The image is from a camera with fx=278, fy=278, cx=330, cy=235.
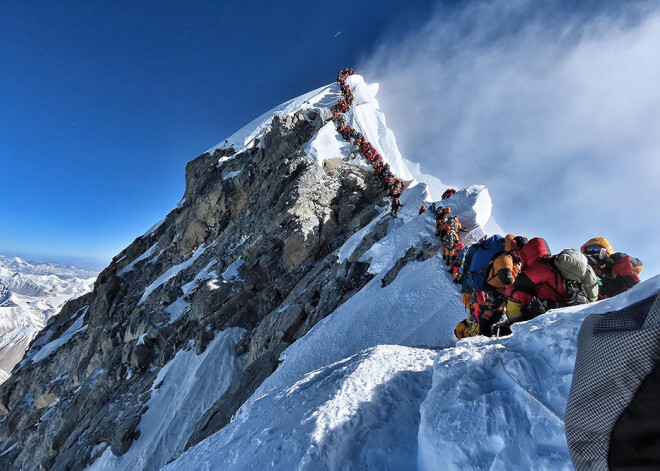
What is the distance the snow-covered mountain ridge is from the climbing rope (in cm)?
93

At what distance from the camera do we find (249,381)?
12336 mm

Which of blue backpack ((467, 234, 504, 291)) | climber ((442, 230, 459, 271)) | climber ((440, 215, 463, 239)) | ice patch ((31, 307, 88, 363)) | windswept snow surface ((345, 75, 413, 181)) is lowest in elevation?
ice patch ((31, 307, 88, 363))

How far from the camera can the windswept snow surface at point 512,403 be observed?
8.14 ft

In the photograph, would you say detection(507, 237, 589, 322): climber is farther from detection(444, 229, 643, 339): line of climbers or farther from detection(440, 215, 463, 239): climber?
detection(440, 215, 463, 239): climber

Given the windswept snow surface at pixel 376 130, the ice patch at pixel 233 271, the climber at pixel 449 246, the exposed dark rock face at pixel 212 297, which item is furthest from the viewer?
the windswept snow surface at pixel 376 130

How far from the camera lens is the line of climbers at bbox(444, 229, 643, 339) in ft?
15.6

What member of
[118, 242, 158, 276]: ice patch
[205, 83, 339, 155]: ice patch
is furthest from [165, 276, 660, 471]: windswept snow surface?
[118, 242, 158, 276]: ice patch

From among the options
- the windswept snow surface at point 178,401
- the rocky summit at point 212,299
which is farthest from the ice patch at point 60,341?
the windswept snow surface at point 178,401

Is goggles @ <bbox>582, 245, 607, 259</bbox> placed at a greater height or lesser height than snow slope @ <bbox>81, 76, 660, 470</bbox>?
greater

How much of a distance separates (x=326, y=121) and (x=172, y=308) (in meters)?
25.7

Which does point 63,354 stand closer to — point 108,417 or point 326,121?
point 108,417

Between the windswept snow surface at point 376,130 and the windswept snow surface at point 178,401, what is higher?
the windswept snow surface at point 376,130

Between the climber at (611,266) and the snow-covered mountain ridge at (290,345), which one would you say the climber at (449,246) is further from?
the climber at (611,266)

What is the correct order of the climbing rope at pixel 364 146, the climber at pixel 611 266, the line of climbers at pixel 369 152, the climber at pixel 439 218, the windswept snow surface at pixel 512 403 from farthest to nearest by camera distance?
the climbing rope at pixel 364 146 < the line of climbers at pixel 369 152 < the climber at pixel 439 218 < the climber at pixel 611 266 < the windswept snow surface at pixel 512 403
